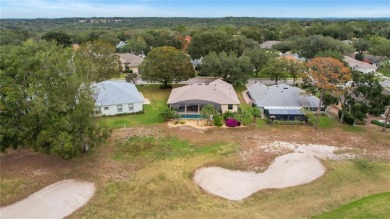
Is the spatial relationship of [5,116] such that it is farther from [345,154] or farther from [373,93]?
[373,93]

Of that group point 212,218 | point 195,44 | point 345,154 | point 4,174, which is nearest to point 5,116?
point 4,174

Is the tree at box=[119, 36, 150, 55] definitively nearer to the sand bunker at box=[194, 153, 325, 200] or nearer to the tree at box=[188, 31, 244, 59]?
the tree at box=[188, 31, 244, 59]

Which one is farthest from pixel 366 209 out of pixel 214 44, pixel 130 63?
pixel 130 63

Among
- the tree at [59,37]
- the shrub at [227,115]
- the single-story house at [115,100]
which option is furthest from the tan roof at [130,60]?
the shrub at [227,115]

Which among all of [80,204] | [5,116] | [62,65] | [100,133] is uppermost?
[62,65]

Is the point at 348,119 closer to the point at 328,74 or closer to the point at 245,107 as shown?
the point at 328,74

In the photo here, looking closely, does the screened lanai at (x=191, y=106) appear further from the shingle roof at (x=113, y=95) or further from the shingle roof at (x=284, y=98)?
the shingle roof at (x=284, y=98)

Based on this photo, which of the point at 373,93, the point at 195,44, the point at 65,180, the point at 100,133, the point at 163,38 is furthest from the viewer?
the point at 163,38
